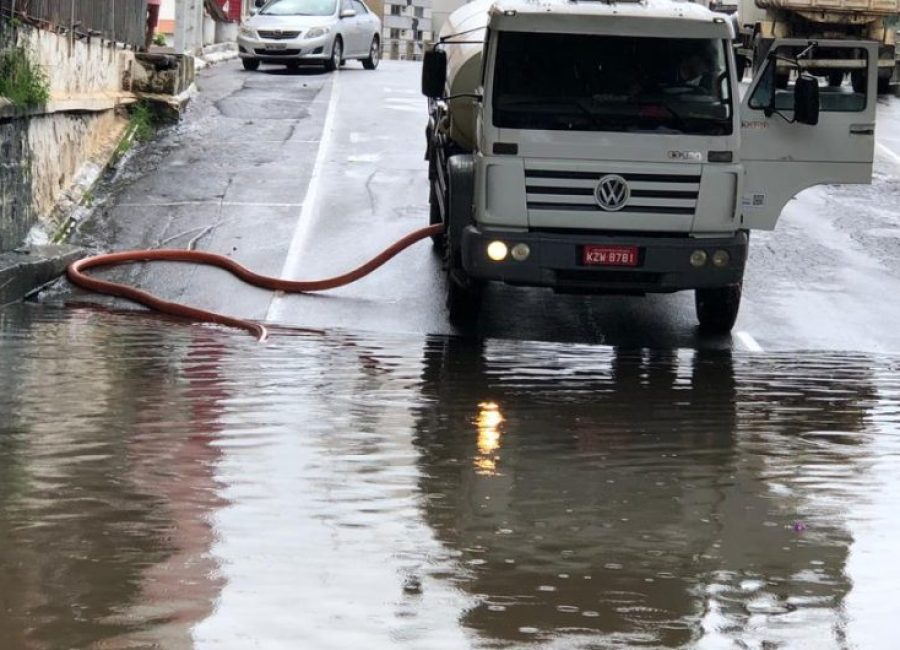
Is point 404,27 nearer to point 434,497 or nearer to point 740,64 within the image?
point 740,64

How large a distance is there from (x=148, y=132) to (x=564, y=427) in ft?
47.0

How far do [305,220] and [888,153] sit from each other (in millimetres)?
10784

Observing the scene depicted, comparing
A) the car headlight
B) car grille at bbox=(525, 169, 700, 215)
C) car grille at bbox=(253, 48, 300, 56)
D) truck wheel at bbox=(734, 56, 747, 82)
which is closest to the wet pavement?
car grille at bbox=(525, 169, 700, 215)

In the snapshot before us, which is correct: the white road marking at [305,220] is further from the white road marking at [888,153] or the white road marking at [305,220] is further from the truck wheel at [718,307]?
the white road marking at [888,153]

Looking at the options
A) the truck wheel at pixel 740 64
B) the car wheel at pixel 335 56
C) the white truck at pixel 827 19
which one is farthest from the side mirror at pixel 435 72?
the car wheel at pixel 335 56

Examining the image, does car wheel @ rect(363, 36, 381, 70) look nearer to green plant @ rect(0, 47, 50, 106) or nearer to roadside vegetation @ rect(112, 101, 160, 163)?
roadside vegetation @ rect(112, 101, 160, 163)

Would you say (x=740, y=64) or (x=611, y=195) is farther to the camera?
(x=740, y=64)

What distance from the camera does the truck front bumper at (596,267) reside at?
1272 centimetres

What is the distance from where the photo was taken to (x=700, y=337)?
13898 mm

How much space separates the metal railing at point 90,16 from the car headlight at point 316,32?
7254mm

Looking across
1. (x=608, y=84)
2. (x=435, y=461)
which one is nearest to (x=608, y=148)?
(x=608, y=84)

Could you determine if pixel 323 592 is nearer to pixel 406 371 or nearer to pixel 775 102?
pixel 406 371

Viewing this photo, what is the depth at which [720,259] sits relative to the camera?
42.3 feet

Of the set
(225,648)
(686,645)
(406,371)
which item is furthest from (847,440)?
(225,648)
